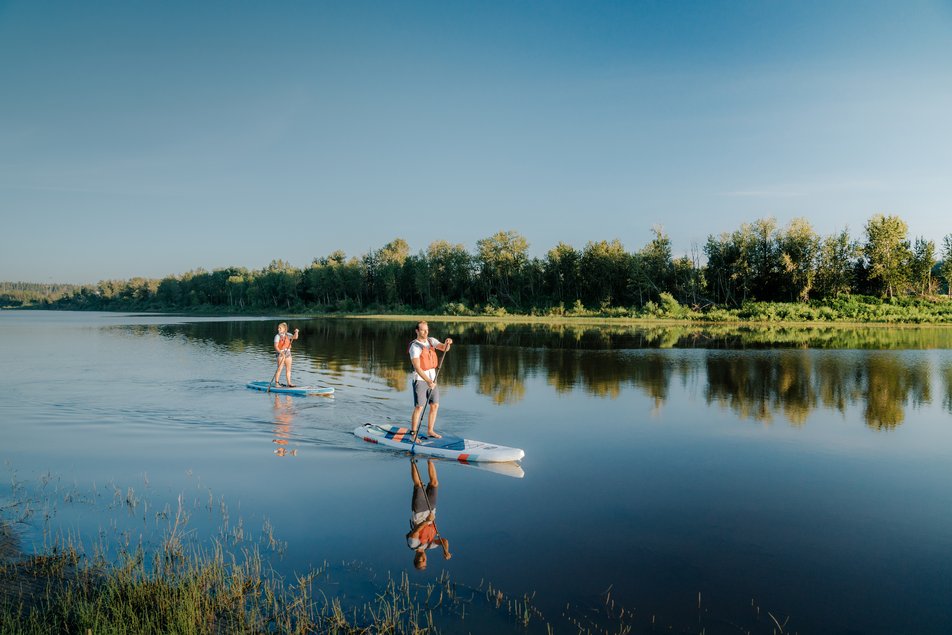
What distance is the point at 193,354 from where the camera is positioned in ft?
110

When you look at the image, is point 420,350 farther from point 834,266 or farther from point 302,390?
point 834,266

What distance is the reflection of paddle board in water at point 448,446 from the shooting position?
11742 millimetres

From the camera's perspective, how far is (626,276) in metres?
83.2

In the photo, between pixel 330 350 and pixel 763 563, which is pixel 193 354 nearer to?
pixel 330 350

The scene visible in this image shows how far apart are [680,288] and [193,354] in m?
64.1

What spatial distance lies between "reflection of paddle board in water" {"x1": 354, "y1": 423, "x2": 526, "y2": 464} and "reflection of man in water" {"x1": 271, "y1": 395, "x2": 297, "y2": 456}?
1.75 m

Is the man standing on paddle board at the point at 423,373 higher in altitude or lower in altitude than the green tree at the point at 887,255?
lower

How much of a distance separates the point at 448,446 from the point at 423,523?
347 cm

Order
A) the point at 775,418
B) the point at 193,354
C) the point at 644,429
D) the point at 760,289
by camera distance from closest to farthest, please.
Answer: the point at 644,429 → the point at 775,418 → the point at 193,354 → the point at 760,289

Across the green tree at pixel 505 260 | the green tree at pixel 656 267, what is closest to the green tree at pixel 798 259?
the green tree at pixel 656 267

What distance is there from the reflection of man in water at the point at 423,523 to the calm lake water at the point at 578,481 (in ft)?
0.50

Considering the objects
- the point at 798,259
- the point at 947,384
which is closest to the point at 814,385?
the point at 947,384

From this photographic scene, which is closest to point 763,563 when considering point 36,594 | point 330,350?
point 36,594

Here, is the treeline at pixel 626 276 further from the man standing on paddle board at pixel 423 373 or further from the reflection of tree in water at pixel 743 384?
the man standing on paddle board at pixel 423 373
